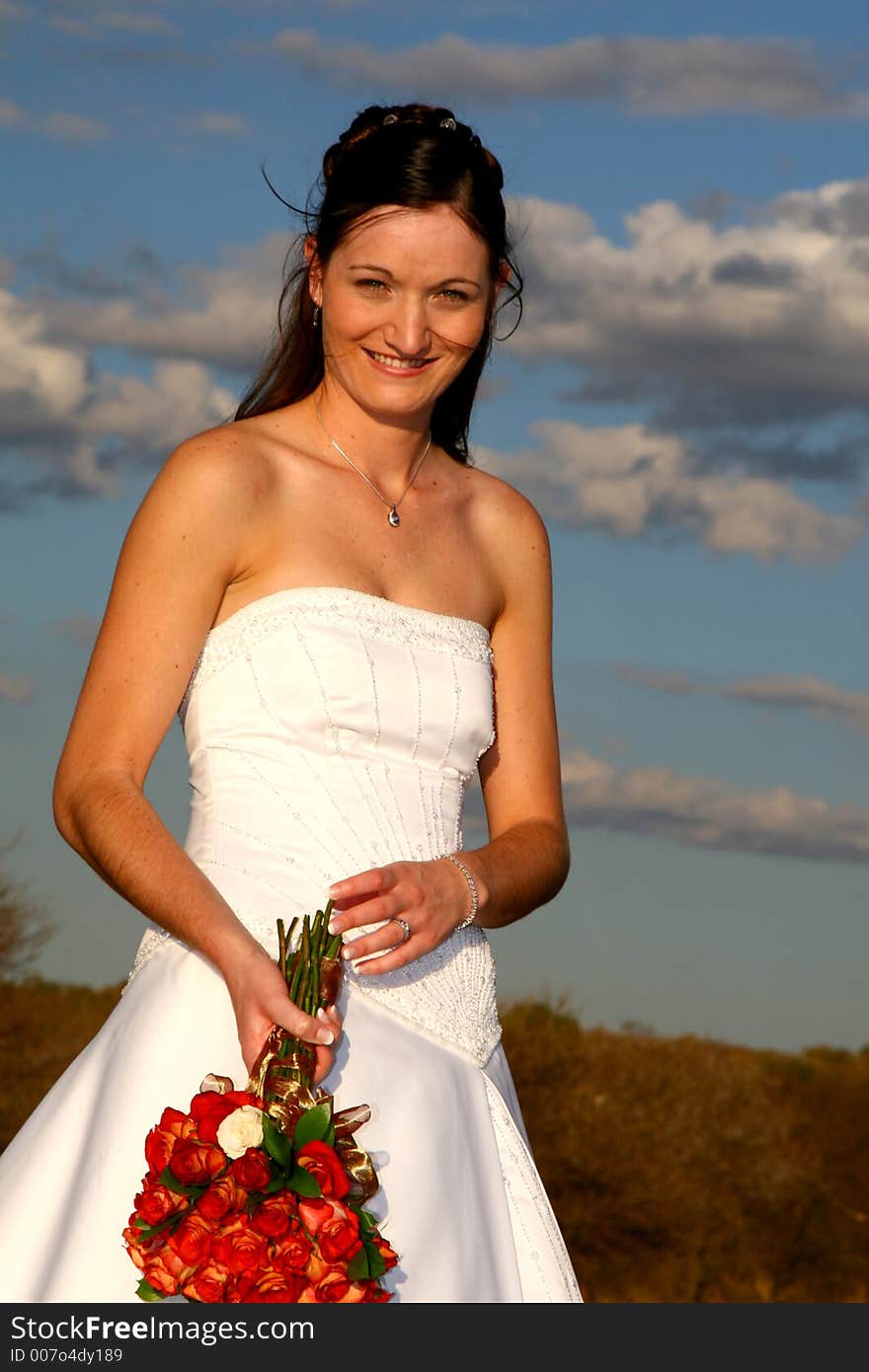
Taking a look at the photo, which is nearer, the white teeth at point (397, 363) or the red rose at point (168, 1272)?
the red rose at point (168, 1272)

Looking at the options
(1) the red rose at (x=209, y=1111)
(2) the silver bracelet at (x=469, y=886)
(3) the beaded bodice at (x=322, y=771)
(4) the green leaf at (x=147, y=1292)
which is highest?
(3) the beaded bodice at (x=322, y=771)

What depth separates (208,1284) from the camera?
12.9 ft

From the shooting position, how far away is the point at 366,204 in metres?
5.13

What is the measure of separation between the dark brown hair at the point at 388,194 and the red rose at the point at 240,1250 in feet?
8.12

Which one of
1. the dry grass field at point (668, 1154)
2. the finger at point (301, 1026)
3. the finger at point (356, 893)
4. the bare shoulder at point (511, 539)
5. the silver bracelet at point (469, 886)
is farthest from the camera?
the dry grass field at point (668, 1154)

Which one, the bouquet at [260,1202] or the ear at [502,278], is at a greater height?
the ear at [502,278]

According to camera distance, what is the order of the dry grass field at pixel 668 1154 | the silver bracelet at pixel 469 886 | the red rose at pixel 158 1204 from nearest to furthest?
the red rose at pixel 158 1204
the silver bracelet at pixel 469 886
the dry grass field at pixel 668 1154

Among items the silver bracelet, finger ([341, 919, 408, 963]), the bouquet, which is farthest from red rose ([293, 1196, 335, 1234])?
the silver bracelet

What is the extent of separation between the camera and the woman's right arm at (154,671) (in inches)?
180

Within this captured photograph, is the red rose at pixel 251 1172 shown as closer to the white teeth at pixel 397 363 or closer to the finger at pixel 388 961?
the finger at pixel 388 961

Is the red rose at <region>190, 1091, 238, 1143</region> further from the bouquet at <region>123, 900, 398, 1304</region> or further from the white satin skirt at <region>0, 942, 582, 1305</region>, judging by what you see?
the white satin skirt at <region>0, 942, 582, 1305</region>

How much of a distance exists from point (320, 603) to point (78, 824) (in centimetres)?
87

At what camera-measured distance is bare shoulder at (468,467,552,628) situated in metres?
5.71

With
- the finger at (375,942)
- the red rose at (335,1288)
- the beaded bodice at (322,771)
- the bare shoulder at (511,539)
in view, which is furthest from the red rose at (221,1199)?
the bare shoulder at (511,539)
